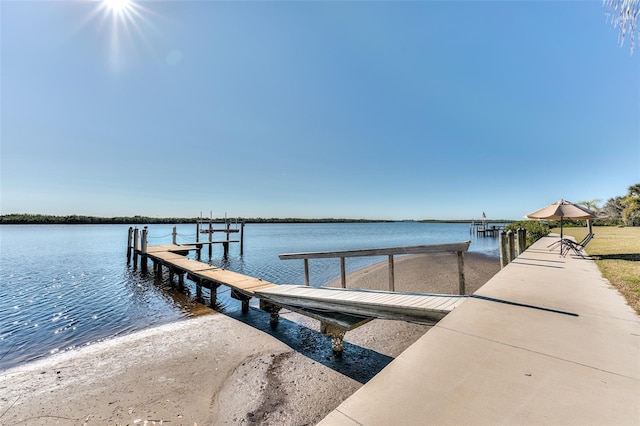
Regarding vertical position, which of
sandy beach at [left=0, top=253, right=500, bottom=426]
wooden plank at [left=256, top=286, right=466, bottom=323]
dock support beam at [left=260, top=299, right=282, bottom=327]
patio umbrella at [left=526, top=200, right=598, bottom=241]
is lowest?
sandy beach at [left=0, top=253, right=500, bottom=426]

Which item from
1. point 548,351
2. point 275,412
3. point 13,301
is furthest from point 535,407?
point 13,301

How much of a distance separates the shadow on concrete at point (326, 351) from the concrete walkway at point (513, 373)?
204cm

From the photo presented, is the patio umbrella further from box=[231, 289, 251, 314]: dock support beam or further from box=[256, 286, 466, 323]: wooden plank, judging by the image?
box=[231, 289, 251, 314]: dock support beam

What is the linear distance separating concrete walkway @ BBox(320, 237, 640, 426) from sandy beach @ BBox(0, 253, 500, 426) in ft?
6.80

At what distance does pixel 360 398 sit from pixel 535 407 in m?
1.31

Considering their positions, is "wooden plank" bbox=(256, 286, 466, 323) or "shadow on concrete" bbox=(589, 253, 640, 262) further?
"shadow on concrete" bbox=(589, 253, 640, 262)

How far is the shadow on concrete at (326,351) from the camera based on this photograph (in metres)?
5.02

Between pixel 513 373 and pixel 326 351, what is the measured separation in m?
3.97

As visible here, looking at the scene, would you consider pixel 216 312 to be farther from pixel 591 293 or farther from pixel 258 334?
pixel 591 293

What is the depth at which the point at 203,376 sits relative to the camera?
16.2 ft

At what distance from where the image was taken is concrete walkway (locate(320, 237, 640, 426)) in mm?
1939

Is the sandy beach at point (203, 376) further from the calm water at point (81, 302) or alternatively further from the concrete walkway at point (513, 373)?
the concrete walkway at point (513, 373)

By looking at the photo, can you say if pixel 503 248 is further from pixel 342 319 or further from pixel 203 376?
pixel 203 376

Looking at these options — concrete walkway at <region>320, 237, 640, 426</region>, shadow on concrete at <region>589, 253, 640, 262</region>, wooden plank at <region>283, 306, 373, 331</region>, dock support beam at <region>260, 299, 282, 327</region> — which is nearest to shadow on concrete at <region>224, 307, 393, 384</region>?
dock support beam at <region>260, 299, 282, 327</region>
